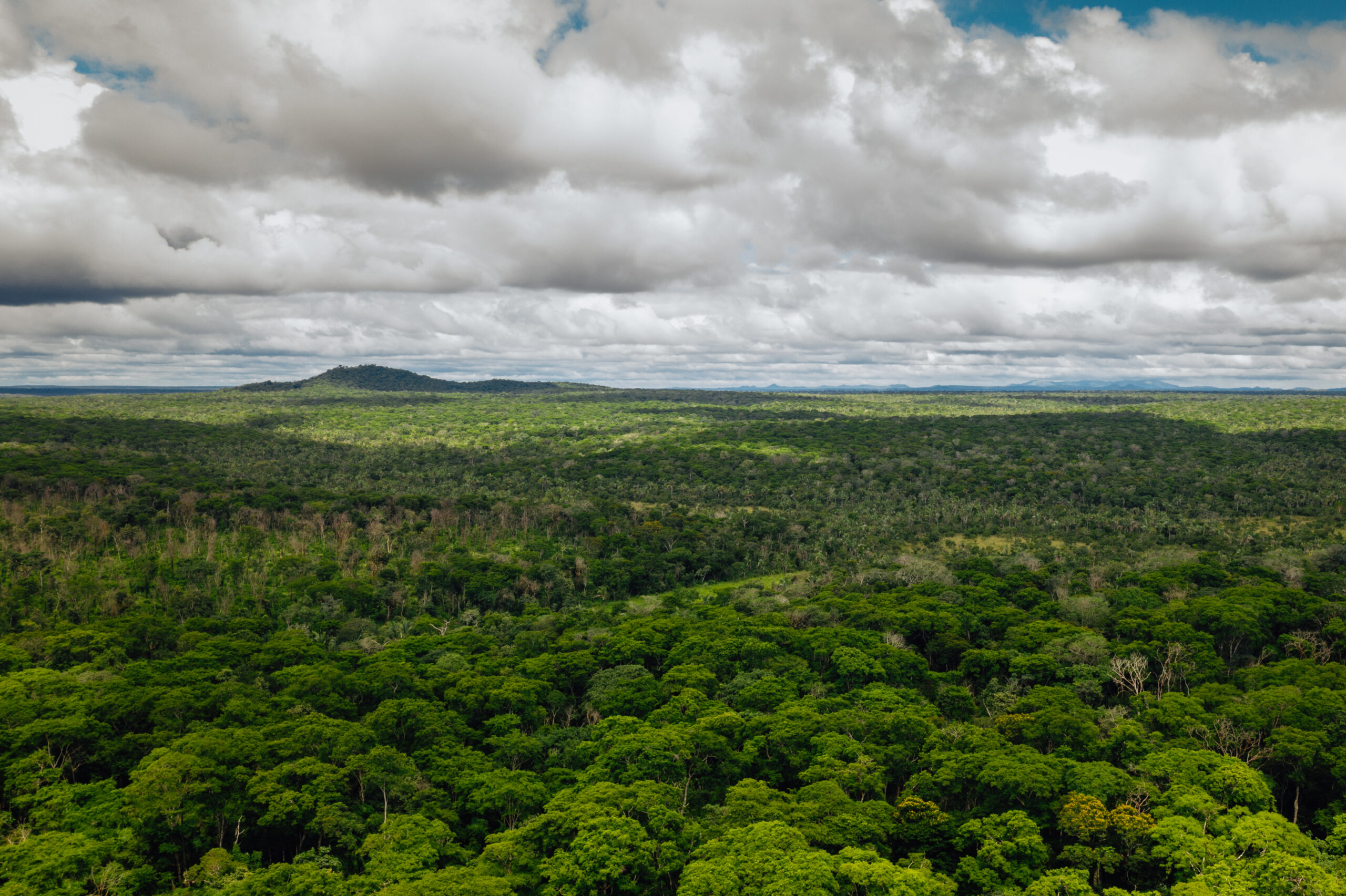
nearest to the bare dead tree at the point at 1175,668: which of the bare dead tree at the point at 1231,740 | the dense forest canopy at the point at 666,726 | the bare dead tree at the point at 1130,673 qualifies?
the dense forest canopy at the point at 666,726

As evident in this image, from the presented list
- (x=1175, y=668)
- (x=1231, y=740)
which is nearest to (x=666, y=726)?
(x=1231, y=740)

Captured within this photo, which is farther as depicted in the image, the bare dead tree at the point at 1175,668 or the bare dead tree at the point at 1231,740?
the bare dead tree at the point at 1175,668

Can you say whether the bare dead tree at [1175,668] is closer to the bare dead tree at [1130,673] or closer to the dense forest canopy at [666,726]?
the dense forest canopy at [666,726]

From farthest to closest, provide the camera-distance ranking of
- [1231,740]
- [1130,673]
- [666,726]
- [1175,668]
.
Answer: [1175,668]
[1130,673]
[666,726]
[1231,740]

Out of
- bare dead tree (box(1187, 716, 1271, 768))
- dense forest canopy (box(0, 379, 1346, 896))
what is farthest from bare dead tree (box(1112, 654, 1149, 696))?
bare dead tree (box(1187, 716, 1271, 768))

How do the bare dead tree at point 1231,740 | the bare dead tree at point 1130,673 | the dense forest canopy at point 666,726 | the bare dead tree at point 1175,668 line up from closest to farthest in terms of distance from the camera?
1. the dense forest canopy at point 666,726
2. the bare dead tree at point 1231,740
3. the bare dead tree at point 1130,673
4. the bare dead tree at point 1175,668

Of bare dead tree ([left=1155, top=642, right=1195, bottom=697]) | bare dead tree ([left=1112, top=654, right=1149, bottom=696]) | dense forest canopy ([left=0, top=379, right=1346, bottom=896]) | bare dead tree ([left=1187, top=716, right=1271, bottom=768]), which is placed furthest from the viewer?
bare dead tree ([left=1155, top=642, right=1195, bottom=697])

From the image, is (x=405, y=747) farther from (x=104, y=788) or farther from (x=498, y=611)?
(x=498, y=611)

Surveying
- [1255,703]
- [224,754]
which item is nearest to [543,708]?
[224,754]

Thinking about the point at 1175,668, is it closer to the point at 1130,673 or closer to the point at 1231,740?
the point at 1130,673

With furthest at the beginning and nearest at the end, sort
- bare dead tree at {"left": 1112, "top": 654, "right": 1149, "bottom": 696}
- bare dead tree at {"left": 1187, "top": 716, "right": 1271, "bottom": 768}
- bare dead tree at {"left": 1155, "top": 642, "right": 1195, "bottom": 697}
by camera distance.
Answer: bare dead tree at {"left": 1155, "top": 642, "right": 1195, "bottom": 697}, bare dead tree at {"left": 1112, "top": 654, "right": 1149, "bottom": 696}, bare dead tree at {"left": 1187, "top": 716, "right": 1271, "bottom": 768}

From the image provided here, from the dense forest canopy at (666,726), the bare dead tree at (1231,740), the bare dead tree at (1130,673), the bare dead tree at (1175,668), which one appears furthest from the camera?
the bare dead tree at (1175,668)

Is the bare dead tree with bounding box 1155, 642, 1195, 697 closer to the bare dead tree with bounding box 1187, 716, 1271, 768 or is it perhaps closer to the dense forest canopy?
the dense forest canopy
